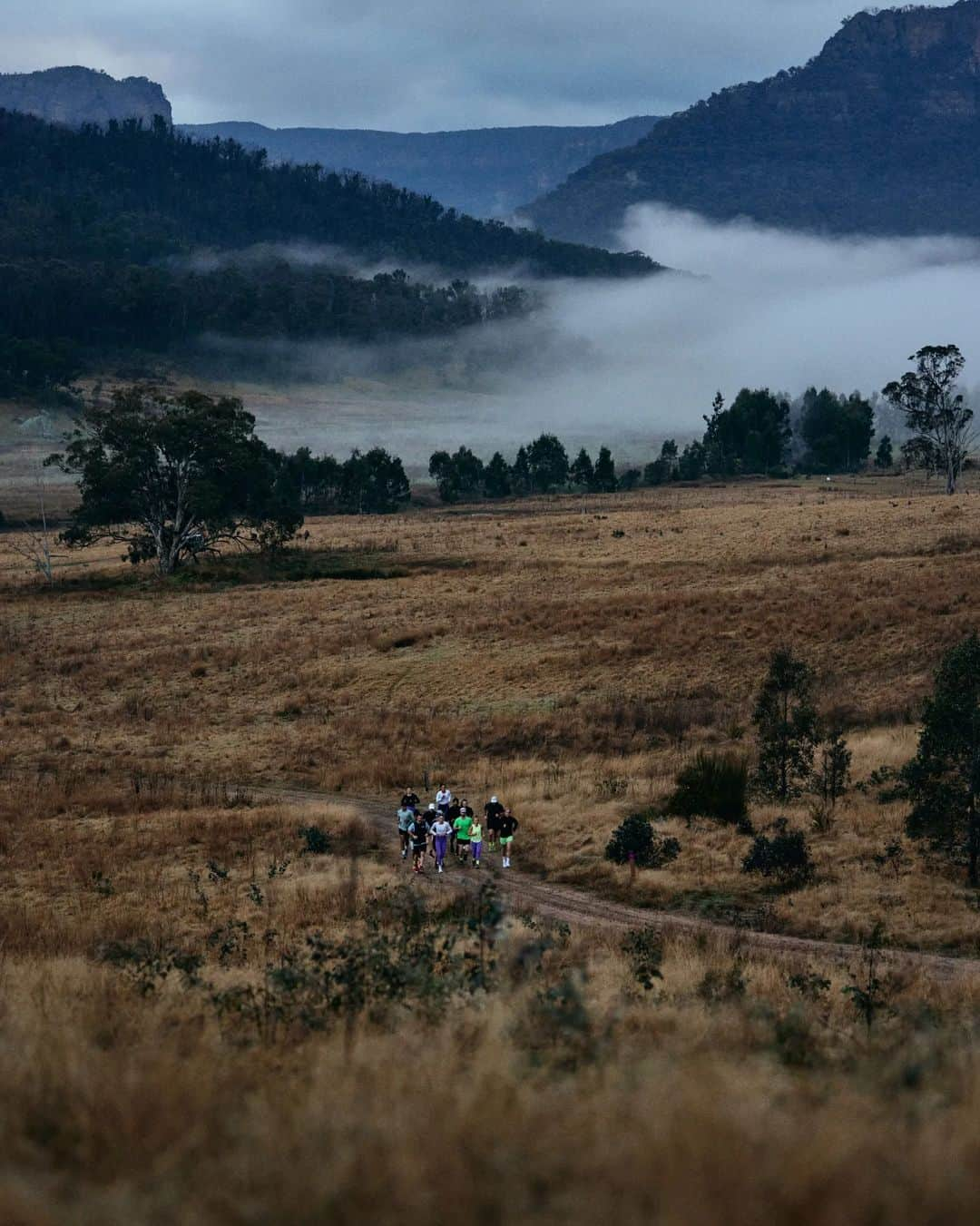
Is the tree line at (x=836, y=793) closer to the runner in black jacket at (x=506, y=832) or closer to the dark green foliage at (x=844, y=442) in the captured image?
the runner in black jacket at (x=506, y=832)

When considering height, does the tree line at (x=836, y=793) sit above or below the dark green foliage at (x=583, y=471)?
below

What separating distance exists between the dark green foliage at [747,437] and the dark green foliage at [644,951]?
143939mm

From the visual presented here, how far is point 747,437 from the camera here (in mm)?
159875

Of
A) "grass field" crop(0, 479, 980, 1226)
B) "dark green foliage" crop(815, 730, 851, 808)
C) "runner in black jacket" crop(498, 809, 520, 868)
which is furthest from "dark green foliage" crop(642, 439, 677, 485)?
"runner in black jacket" crop(498, 809, 520, 868)

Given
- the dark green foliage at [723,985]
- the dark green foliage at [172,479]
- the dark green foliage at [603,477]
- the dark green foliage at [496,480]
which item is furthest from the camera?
the dark green foliage at [496,480]

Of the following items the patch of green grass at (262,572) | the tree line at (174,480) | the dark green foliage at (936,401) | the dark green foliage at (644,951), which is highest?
the dark green foliage at (936,401)

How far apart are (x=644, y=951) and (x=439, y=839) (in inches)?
316

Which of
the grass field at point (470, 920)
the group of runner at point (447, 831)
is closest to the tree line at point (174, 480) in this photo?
the grass field at point (470, 920)

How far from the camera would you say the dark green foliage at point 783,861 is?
60.9ft

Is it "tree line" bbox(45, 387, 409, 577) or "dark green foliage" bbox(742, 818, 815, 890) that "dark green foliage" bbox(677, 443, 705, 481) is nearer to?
"tree line" bbox(45, 387, 409, 577)

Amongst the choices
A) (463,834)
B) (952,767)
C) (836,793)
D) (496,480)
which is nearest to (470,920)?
(463,834)

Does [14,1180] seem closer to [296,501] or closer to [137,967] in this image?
[137,967]

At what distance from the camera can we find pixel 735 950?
47.3 feet

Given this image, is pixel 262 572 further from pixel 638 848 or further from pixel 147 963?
pixel 147 963
